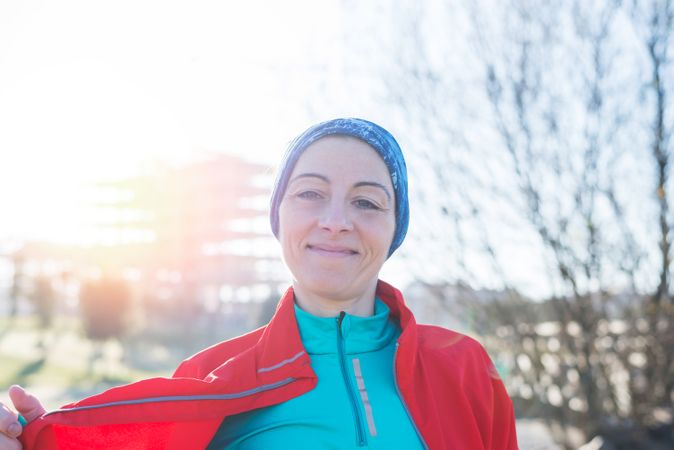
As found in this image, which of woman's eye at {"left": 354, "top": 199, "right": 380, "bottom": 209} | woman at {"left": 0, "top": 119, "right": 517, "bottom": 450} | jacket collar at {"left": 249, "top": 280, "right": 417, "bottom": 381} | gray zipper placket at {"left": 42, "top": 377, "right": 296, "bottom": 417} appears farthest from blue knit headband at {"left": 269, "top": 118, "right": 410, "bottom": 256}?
gray zipper placket at {"left": 42, "top": 377, "right": 296, "bottom": 417}

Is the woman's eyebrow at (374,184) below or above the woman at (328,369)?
above

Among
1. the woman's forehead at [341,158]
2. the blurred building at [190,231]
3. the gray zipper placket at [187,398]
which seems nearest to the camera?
the gray zipper placket at [187,398]

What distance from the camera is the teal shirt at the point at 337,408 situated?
182 cm

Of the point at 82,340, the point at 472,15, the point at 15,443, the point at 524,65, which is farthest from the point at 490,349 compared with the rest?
the point at 82,340

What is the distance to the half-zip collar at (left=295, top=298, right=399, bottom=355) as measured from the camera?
200cm

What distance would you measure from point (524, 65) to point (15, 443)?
397 centimetres

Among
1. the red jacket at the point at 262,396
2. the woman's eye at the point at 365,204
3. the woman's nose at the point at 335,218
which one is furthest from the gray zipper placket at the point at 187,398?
the woman's eye at the point at 365,204

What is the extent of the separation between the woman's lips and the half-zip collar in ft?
0.63

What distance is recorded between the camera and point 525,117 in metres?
4.75

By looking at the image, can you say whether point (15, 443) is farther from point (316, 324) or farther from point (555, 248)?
point (555, 248)

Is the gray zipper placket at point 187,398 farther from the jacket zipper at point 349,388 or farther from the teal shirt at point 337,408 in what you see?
the jacket zipper at point 349,388

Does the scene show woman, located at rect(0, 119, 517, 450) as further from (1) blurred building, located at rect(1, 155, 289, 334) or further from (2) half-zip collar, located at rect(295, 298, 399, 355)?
(1) blurred building, located at rect(1, 155, 289, 334)

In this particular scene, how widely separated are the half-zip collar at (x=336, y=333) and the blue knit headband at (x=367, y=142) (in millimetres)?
244

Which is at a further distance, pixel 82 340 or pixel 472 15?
pixel 82 340
